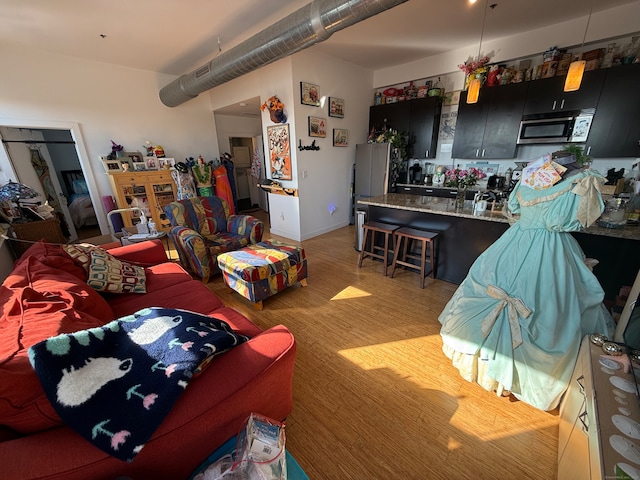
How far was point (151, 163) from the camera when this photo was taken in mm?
4453

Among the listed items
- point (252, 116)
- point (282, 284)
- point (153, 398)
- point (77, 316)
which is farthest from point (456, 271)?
point (252, 116)

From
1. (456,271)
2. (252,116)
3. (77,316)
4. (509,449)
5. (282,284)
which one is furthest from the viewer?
(252,116)

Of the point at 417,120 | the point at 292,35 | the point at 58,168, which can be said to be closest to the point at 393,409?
the point at 292,35

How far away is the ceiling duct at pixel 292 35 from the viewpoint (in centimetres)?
199

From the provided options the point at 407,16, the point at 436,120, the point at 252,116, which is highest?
the point at 407,16

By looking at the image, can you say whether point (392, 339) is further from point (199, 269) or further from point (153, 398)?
point (199, 269)

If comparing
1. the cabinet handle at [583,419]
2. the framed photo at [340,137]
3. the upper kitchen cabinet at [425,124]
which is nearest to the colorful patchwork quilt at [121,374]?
the cabinet handle at [583,419]

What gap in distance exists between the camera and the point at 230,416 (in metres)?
0.88

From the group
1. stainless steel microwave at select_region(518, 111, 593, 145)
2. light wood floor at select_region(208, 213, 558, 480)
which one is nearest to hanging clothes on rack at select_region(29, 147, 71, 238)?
light wood floor at select_region(208, 213, 558, 480)

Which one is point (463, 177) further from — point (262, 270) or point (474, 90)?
point (262, 270)

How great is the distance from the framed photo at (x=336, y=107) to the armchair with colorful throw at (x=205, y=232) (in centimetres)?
239

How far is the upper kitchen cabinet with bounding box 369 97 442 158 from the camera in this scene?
14.1 ft

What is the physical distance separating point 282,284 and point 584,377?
2.05 m

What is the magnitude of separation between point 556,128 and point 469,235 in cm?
229
